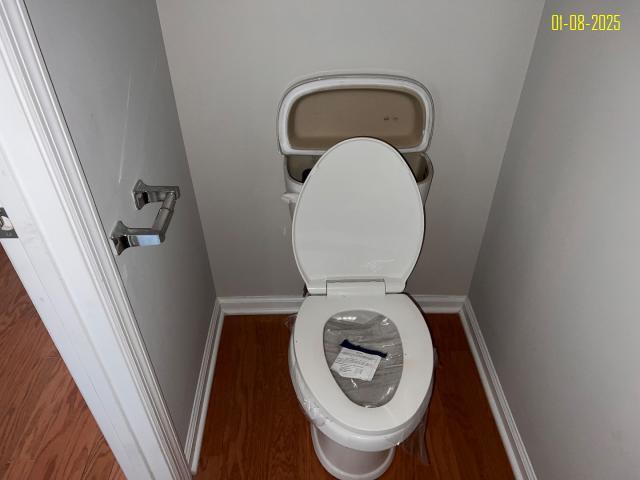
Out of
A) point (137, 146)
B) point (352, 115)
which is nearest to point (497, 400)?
point (352, 115)

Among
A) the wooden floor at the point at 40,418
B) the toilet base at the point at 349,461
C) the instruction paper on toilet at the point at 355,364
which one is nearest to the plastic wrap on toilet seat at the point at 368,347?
the instruction paper on toilet at the point at 355,364

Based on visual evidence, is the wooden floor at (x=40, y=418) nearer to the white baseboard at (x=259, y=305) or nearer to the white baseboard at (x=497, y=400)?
the white baseboard at (x=259, y=305)

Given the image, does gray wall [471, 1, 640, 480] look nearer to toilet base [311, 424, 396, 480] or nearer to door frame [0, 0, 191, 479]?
toilet base [311, 424, 396, 480]

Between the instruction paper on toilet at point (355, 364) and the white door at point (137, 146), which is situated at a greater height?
the white door at point (137, 146)

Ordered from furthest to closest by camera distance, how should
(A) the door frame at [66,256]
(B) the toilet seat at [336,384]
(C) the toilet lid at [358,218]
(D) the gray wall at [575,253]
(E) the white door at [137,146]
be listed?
(C) the toilet lid at [358,218] < (B) the toilet seat at [336,384] < (D) the gray wall at [575,253] < (E) the white door at [137,146] < (A) the door frame at [66,256]

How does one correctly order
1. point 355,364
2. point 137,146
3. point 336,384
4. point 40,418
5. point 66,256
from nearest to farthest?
point 66,256
point 137,146
point 336,384
point 355,364
point 40,418

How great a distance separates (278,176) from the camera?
150 cm

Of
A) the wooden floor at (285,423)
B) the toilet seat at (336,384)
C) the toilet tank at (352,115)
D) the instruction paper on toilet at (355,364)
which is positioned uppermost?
the toilet tank at (352,115)

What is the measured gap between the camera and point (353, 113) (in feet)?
4.26

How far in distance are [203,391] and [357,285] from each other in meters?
0.65

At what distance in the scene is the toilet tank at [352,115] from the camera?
1.24m

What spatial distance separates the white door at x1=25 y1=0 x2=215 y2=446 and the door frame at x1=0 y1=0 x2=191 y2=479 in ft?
0.19

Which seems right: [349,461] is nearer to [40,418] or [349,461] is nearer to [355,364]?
[355,364]

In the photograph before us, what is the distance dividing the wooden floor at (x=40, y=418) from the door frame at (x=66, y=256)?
46cm
